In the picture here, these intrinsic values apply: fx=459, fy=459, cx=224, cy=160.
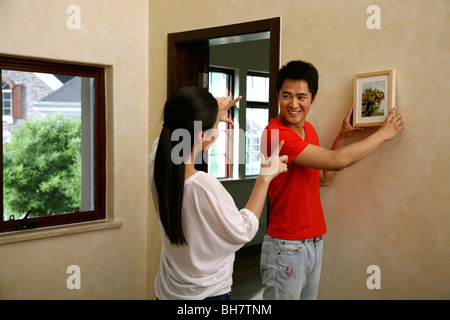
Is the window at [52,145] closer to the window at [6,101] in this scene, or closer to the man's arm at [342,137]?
the window at [6,101]

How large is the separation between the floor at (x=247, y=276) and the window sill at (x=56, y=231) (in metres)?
1.46

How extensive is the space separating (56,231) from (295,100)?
1.90 metres

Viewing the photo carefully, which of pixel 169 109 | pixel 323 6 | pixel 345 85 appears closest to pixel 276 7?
pixel 323 6

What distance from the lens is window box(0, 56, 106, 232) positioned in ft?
9.89

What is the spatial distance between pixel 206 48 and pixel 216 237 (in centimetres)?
237

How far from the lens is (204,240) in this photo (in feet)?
4.72

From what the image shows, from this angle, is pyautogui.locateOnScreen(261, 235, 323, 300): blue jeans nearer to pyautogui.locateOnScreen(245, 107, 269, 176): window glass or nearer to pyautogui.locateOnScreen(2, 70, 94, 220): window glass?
pyautogui.locateOnScreen(2, 70, 94, 220): window glass

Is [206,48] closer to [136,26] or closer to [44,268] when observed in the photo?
[136,26]

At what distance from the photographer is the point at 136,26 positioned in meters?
3.48

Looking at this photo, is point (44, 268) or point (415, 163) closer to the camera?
point (415, 163)

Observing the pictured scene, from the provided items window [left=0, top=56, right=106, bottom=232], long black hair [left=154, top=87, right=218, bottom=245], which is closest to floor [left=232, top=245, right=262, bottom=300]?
window [left=0, top=56, right=106, bottom=232]

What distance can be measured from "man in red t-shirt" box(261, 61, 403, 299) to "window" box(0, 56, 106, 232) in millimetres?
1685

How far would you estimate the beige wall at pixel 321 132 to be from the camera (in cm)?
218

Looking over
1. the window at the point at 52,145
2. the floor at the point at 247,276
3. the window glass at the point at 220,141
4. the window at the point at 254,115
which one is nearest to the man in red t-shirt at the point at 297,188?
the window at the point at 52,145
